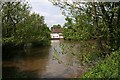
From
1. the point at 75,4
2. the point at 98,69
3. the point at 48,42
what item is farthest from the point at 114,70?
the point at 48,42

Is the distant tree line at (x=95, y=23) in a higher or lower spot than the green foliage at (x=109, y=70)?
higher

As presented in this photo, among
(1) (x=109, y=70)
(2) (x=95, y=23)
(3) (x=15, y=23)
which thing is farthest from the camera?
(3) (x=15, y=23)

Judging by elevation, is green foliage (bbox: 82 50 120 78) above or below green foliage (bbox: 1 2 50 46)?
below

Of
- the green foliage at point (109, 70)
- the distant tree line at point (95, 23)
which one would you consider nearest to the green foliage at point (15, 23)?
the distant tree line at point (95, 23)

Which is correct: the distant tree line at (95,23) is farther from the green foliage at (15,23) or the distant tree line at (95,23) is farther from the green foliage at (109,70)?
the green foliage at (15,23)

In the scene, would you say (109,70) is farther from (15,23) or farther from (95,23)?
(15,23)

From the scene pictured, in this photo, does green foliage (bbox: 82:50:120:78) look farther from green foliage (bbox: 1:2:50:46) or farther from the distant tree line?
green foliage (bbox: 1:2:50:46)

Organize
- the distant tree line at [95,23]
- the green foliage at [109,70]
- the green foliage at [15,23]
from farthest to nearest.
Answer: the green foliage at [15,23]
the distant tree line at [95,23]
the green foliage at [109,70]

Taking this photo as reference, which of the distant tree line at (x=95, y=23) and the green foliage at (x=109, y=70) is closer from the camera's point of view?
the green foliage at (x=109, y=70)

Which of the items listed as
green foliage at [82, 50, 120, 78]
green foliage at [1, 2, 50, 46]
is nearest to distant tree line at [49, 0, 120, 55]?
green foliage at [82, 50, 120, 78]

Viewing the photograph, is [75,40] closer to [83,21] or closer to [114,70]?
[83,21]

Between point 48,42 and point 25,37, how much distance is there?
7.98 metres

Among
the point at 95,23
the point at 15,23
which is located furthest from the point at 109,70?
the point at 15,23

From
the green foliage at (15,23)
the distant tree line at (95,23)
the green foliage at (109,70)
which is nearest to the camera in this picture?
the green foliage at (109,70)
